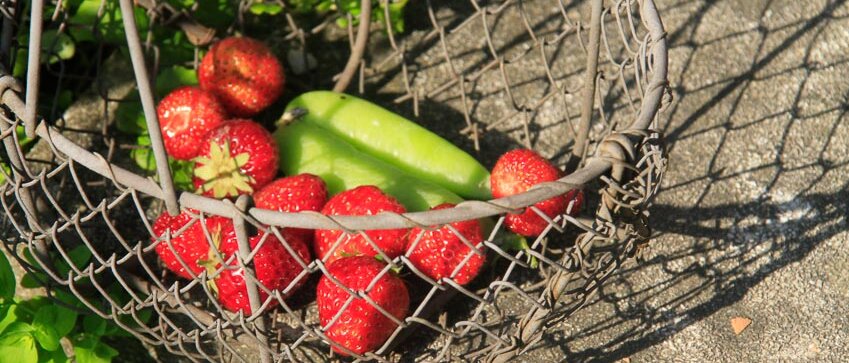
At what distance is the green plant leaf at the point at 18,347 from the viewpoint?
1457 millimetres

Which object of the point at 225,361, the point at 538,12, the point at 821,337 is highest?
the point at 538,12

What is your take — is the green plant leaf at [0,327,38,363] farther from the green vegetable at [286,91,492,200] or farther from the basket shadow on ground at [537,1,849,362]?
the basket shadow on ground at [537,1,849,362]

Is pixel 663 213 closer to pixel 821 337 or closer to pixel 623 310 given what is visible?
pixel 623 310

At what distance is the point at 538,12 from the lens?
2162mm

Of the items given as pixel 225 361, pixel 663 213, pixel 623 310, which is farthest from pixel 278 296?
pixel 663 213

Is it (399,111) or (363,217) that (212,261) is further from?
(399,111)

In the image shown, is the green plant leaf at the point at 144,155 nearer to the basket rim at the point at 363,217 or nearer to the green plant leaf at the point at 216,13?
the green plant leaf at the point at 216,13

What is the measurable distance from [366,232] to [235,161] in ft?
0.91

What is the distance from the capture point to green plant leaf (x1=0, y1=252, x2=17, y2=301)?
1.49 m

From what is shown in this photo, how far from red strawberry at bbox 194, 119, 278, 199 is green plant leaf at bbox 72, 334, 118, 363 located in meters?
0.30

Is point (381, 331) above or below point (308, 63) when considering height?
below

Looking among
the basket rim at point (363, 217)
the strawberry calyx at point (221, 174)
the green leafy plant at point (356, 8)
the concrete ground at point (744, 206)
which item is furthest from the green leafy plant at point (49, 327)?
the green leafy plant at point (356, 8)

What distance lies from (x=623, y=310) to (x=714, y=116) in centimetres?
52

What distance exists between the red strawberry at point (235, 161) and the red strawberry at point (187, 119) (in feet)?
0.25
